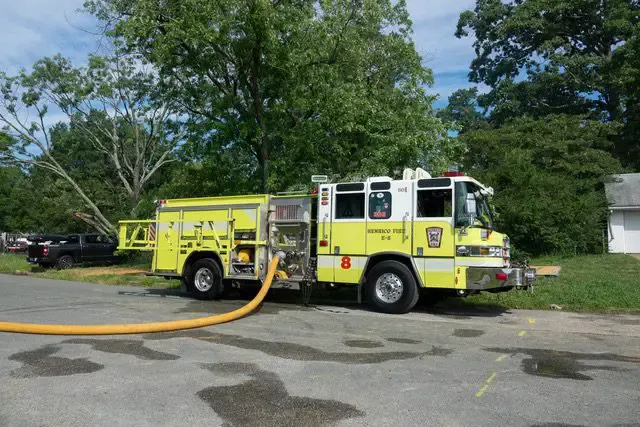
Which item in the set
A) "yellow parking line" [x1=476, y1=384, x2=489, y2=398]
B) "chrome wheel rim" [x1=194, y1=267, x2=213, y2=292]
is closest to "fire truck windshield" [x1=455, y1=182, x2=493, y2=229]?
"yellow parking line" [x1=476, y1=384, x2=489, y2=398]

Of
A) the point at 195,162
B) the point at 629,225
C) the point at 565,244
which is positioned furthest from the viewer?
the point at 629,225

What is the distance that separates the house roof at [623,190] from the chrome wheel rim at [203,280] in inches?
837

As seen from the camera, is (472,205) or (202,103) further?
(202,103)

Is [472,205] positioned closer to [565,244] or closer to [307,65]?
[307,65]

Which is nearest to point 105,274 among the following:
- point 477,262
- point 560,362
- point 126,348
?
point 126,348

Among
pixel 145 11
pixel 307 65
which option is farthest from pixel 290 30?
pixel 145 11

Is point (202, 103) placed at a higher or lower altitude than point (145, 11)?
lower

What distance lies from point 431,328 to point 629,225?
2209 centimetres

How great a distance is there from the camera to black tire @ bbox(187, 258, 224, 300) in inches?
508

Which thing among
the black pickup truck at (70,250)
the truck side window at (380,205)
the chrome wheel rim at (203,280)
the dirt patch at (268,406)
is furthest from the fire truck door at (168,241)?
the black pickup truck at (70,250)

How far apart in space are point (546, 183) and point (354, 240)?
13922 millimetres

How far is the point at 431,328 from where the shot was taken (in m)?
9.53

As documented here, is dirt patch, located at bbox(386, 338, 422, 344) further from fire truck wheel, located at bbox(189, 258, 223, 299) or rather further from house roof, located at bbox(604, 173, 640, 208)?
house roof, located at bbox(604, 173, 640, 208)

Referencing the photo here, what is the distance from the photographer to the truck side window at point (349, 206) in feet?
38.2
